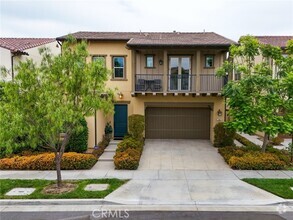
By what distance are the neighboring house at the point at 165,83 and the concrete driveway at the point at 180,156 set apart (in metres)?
1.37

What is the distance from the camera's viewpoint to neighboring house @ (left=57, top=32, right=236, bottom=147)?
1473cm

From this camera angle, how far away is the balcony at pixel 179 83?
49.2 feet

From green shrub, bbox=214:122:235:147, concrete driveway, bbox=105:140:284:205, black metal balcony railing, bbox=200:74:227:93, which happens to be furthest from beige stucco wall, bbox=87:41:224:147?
concrete driveway, bbox=105:140:284:205

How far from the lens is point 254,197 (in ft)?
26.5

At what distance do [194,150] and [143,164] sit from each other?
12.3 feet

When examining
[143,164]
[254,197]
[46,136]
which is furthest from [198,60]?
[46,136]

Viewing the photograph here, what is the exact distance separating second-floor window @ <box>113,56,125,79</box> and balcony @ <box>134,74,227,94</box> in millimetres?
1318

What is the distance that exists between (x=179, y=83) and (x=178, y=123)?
304cm

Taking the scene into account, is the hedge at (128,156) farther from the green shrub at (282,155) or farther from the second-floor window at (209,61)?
the second-floor window at (209,61)

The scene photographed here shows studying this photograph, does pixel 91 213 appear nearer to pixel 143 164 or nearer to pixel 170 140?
pixel 143 164

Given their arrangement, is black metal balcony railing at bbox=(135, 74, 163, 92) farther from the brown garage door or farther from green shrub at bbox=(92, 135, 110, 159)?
green shrub at bbox=(92, 135, 110, 159)

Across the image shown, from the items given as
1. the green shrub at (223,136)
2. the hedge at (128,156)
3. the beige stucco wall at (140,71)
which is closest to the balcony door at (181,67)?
the beige stucco wall at (140,71)

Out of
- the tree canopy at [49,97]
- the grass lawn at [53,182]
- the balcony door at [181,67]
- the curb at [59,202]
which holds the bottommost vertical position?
the curb at [59,202]

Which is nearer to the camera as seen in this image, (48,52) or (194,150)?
(48,52)
